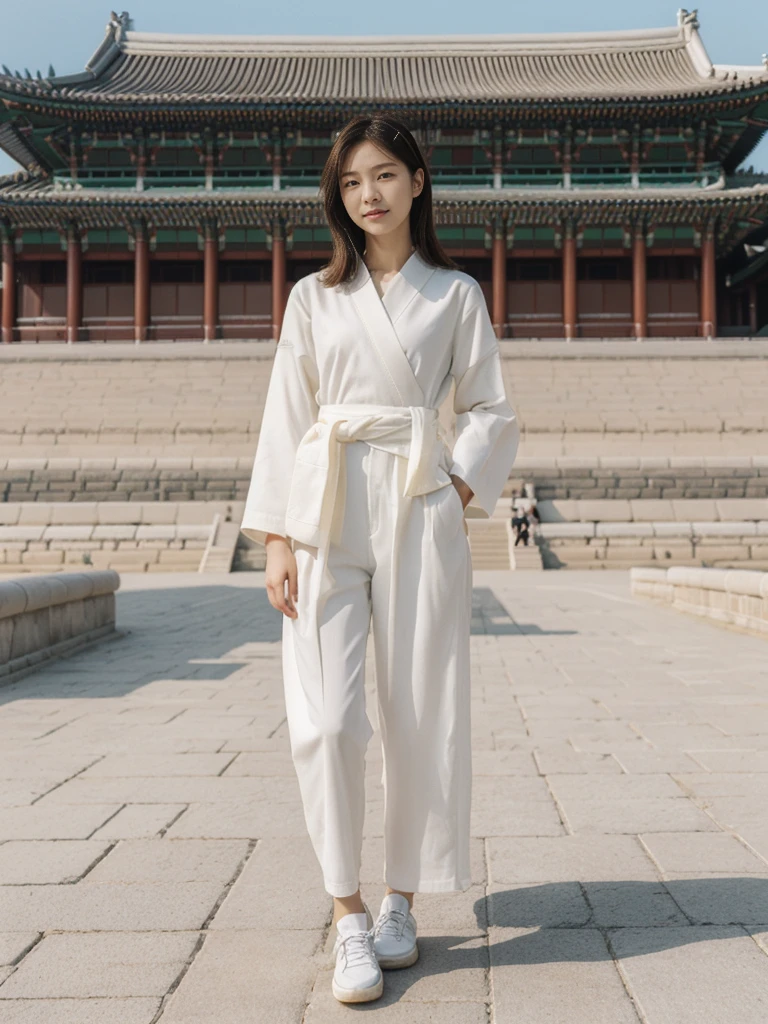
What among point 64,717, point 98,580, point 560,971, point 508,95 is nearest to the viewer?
point 560,971

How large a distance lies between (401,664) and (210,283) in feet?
84.2

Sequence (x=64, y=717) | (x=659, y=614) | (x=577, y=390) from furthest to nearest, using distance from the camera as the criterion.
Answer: (x=577, y=390) → (x=659, y=614) → (x=64, y=717)

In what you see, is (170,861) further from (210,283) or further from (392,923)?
(210,283)

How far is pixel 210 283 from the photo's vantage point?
2656cm

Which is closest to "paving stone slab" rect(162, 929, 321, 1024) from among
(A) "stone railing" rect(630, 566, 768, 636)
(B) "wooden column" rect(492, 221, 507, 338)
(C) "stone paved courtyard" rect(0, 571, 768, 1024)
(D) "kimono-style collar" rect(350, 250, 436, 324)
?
(C) "stone paved courtyard" rect(0, 571, 768, 1024)

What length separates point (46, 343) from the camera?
2678 centimetres

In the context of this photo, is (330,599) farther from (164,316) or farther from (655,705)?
(164,316)

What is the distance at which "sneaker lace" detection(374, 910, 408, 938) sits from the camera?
83.9 inches

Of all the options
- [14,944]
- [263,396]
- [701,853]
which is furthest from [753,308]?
[14,944]

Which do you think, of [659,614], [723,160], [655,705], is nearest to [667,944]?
[655,705]

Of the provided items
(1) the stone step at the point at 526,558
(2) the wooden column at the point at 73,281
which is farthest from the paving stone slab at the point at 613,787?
(2) the wooden column at the point at 73,281

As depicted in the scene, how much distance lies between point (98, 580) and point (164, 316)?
67.9 feet

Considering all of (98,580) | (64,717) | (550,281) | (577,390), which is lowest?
(64,717)

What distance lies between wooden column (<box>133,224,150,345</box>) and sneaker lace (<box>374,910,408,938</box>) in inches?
1017
